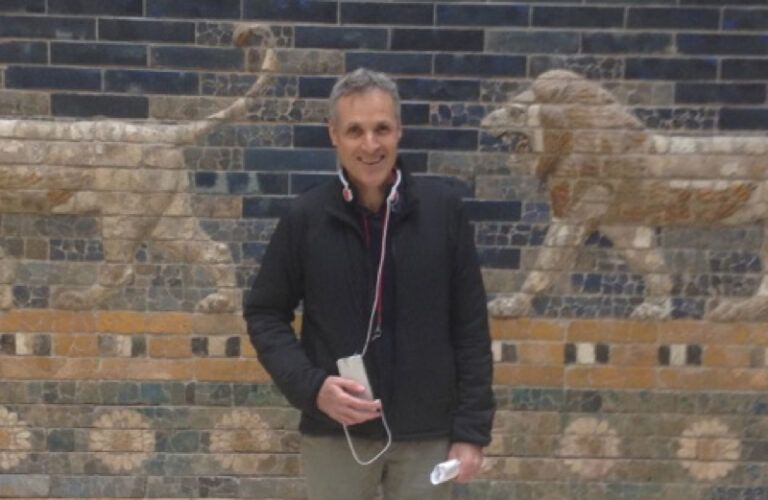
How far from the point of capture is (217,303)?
3.89 meters

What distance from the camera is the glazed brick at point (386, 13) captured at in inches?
148

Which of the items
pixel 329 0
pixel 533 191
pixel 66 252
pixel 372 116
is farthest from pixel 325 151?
pixel 372 116

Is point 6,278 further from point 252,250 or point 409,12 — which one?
point 409,12

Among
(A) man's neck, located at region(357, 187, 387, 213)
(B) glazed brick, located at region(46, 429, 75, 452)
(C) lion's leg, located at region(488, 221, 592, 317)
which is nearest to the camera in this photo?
(A) man's neck, located at region(357, 187, 387, 213)

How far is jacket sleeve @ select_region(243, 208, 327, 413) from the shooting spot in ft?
8.04

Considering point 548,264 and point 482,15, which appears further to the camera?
point 548,264

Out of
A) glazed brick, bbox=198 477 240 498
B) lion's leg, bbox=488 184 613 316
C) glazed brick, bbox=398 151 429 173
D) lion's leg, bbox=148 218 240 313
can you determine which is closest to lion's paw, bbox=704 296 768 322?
lion's leg, bbox=488 184 613 316

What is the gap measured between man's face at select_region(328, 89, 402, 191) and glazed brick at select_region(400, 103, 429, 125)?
4.53 feet

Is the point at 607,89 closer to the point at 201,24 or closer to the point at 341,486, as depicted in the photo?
the point at 201,24

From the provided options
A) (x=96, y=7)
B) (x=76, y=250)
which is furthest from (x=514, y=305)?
(x=96, y=7)

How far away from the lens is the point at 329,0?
12.4ft

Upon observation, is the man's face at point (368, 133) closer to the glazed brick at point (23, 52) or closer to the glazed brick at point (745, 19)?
the glazed brick at point (23, 52)

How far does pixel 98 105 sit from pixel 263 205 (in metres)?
0.79

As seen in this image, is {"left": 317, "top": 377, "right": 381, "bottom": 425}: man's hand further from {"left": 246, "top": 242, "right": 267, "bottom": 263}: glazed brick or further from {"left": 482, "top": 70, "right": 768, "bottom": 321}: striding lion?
{"left": 482, "top": 70, "right": 768, "bottom": 321}: striding lion
